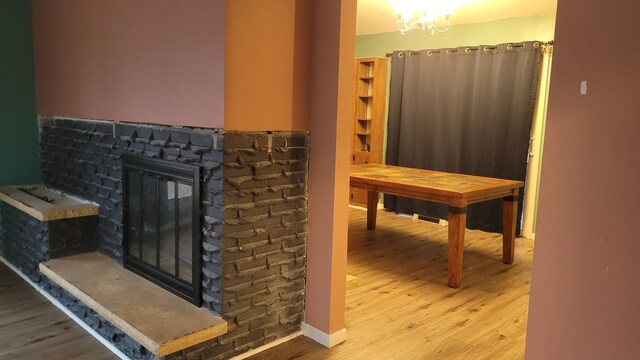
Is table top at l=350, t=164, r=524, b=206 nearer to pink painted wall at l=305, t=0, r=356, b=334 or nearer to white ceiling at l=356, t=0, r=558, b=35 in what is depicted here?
pink painted wall at l=305, t=0, r=356, b=334

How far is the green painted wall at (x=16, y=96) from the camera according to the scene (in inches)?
148

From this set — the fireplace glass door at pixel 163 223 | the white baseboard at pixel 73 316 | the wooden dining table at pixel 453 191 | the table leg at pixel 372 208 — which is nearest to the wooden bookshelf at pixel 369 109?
A: the table leg at pixel 372 208

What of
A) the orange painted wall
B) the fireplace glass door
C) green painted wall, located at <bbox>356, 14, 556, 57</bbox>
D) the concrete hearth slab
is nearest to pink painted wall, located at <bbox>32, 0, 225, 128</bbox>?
the orange painted wall

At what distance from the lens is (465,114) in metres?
5.28

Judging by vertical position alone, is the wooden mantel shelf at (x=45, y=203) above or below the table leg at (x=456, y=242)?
above

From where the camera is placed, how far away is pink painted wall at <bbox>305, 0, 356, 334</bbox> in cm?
248

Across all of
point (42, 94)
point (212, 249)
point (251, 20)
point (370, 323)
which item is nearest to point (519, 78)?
point (370, 323)

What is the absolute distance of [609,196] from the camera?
1.62m

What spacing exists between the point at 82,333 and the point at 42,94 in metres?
2.01

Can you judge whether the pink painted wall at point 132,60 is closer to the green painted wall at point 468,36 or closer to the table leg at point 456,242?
the table leg at point 456,242

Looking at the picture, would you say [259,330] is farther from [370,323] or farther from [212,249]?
[370,323]

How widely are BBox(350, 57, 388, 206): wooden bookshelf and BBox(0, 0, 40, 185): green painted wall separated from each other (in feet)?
11.4

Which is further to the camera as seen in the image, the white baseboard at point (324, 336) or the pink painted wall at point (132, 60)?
the white baseboard at point (324, 336)

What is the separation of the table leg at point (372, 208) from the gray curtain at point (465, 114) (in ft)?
2.57
